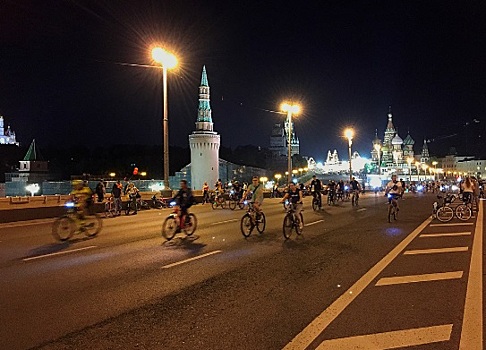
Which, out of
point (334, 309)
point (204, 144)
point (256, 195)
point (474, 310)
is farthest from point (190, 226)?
point (204, 144)

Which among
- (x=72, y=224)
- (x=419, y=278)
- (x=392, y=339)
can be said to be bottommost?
(x=392, y=339)

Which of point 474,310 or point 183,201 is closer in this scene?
point 474,310

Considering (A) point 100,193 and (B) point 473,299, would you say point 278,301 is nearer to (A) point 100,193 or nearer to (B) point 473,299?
(B) point 473,299

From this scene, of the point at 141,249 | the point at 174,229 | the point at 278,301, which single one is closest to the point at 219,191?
the point at 174,229

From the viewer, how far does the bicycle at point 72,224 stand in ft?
45.0

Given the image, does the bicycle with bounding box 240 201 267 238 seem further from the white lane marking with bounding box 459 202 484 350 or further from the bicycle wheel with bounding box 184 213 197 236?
the white lane marking with bounding box 459 202 484 350

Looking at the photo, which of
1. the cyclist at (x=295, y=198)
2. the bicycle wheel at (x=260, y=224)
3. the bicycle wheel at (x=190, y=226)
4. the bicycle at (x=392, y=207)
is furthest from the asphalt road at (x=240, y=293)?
the bicycle at (x=392, y=207)

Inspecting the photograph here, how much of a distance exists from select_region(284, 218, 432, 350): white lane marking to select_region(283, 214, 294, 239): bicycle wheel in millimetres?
3595

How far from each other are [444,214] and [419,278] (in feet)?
44.9

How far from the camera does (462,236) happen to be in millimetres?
15156

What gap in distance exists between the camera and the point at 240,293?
7703 millimetres

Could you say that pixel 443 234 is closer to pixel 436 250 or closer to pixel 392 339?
pixel 436 250

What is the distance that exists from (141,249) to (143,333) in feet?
21.5

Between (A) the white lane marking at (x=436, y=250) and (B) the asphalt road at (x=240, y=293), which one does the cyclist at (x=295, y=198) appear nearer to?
(B) the asphalt road at (x=240, y=293)
